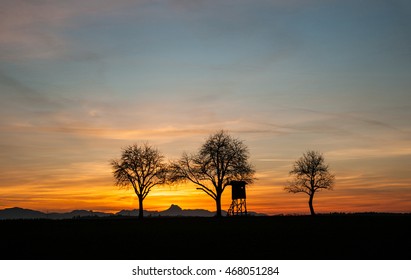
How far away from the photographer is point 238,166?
7750 cm

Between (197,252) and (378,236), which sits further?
(378,236)

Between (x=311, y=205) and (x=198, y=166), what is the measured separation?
2100cm

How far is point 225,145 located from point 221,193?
771 centimetres

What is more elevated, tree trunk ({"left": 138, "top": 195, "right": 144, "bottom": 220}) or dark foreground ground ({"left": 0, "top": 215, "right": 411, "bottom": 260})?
tree trunk ({"left": 138, "top": 195, "right": 144, "bottom": 220})

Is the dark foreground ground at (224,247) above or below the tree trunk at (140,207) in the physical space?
below

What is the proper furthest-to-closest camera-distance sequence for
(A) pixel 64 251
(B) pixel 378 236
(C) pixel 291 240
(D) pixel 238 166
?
1. (D) pixel 238 166
2. (B) pixel 378 236
3. (C) pixel 291 240
4. (A) pixel 64 251

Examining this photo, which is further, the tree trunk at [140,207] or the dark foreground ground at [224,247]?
A: the tree trunk at [140,207]

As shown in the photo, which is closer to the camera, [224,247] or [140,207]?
[224,247]

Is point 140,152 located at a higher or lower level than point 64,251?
higher

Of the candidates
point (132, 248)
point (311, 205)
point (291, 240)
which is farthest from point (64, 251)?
point (311, 205)

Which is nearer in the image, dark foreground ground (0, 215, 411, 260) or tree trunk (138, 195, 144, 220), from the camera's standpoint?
dark foreground ground (0, 215, 411, 260)
